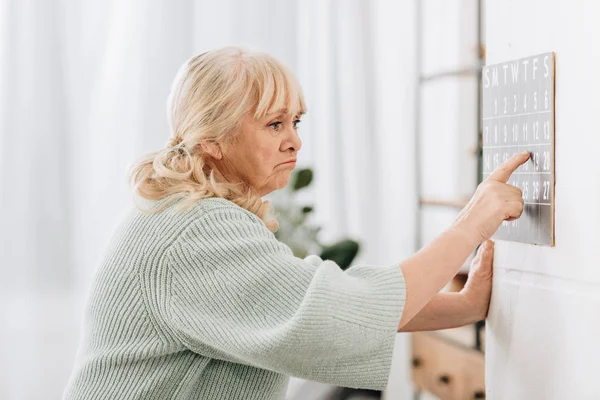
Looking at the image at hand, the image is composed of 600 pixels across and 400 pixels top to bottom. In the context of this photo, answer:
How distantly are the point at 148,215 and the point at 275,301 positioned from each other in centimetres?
25

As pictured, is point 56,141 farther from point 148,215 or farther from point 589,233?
point 589,233

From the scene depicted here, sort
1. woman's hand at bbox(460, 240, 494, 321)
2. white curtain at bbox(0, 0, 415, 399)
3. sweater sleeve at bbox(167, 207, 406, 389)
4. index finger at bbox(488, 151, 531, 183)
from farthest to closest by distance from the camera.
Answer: white curtain at bbox(0, 0, 415, 399), woman's hand at bbox(460, 240, 494, 321), index finger at bbox(488, 151, 531, 183), sweater sleeve at bbox(167, 207, 406, 389)

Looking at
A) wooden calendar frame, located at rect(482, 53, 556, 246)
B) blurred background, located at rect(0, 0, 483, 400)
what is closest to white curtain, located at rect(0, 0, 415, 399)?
blurred background, located at rect(0, 0, 483, 400)

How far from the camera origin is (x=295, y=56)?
238 cm

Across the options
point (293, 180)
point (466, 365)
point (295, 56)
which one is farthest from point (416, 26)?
point (466, 365)

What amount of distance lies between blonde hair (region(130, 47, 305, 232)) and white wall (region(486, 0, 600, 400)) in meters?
0.38

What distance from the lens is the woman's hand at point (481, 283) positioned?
1.17 m

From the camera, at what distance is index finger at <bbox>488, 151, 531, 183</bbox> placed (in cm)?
102

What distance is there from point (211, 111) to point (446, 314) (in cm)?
55

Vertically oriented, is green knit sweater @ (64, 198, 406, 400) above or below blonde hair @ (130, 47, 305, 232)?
below

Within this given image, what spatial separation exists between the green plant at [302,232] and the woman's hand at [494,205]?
112cm

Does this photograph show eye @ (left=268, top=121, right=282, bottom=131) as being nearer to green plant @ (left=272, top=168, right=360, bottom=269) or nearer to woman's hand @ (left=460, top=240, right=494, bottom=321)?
woman's hand @ (left=460, top=240, right=494, bottom=321)

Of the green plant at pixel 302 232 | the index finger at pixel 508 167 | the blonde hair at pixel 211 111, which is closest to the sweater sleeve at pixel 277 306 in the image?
the blonde hair at pixel 211 111

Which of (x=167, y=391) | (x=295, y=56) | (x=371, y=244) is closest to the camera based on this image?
(x=167, y=391)
